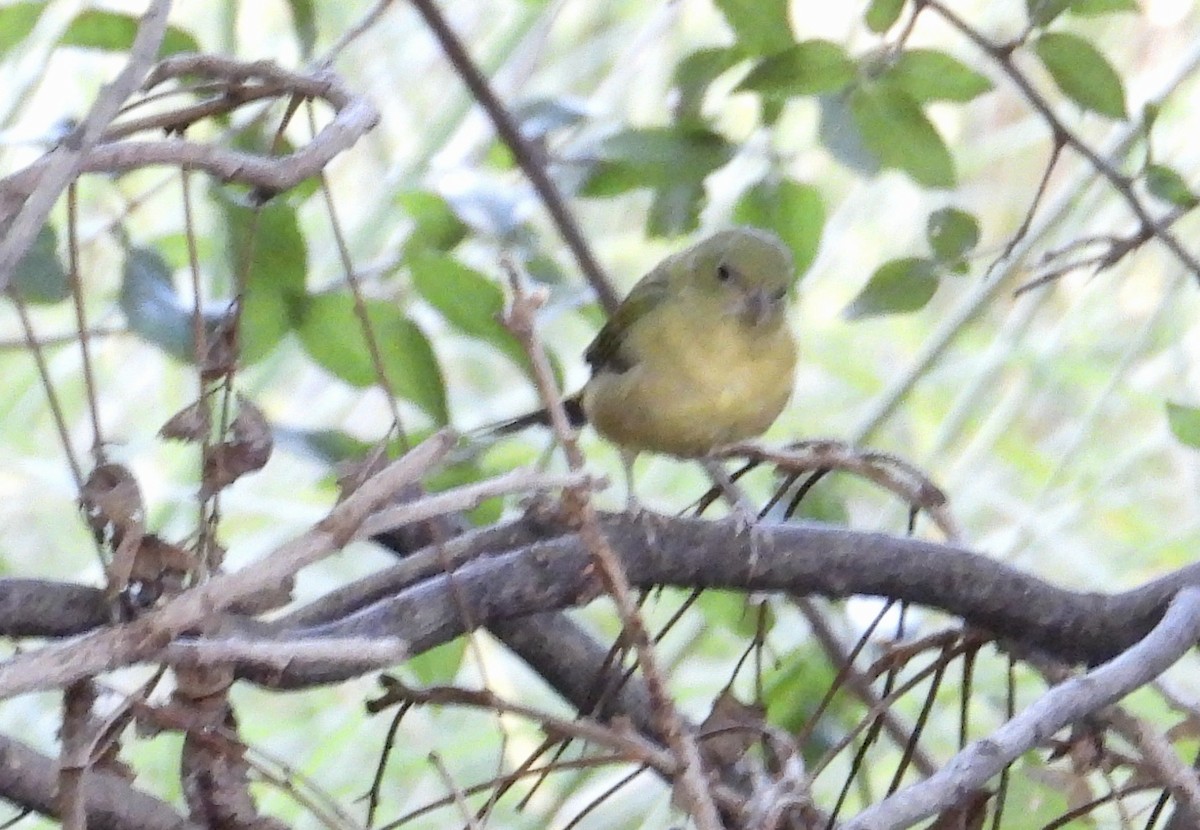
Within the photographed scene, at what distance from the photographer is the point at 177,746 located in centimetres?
151

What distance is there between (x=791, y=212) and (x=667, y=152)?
0.15m

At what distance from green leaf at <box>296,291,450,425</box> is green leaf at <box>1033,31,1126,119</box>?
1.63ft

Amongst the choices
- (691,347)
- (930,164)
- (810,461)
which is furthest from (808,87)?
(691,347)

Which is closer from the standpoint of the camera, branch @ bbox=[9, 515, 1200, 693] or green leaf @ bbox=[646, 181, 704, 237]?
branch @ bbox=[9, 515, 1200, 693]

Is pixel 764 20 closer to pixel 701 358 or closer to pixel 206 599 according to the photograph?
pixel 701 358

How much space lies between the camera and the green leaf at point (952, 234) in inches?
41.5

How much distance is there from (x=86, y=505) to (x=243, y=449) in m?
0.08

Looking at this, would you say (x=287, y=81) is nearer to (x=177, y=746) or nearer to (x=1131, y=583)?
(x=177, y=746)

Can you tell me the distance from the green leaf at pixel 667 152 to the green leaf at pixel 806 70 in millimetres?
93

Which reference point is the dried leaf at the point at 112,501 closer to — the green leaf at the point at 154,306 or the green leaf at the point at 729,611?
the green leaf at the point at 154,306

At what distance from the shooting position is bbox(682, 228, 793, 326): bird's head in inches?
55.4

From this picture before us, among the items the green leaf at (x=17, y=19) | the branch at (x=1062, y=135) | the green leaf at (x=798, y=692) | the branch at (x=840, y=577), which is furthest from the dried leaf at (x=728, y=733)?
the green leaf at (x=17, y=19)

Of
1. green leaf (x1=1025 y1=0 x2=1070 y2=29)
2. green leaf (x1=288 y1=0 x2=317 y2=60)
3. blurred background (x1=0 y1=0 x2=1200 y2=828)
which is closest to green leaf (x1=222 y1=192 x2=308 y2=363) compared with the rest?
blurred background (x1=0 y1=0 x2=1200 y2=828)

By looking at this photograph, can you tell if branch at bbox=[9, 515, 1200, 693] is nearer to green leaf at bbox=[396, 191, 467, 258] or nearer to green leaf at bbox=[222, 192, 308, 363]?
green leaf at bbox=[222, 192, 308, 363]
